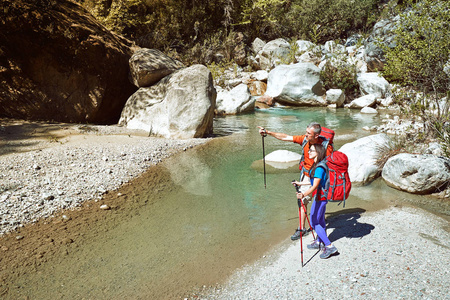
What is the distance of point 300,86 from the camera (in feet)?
71.6

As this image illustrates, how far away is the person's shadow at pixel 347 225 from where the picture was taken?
572 centimetres

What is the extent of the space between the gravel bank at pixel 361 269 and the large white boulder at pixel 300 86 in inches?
658

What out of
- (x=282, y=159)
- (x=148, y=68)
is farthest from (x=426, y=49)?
(x=148, y=68)

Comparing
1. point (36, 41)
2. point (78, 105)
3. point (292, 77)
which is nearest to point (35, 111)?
point (78, 105)

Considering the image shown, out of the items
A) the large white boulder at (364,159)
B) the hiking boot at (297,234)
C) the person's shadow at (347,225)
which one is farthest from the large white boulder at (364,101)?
the hiking boot at (297,234)

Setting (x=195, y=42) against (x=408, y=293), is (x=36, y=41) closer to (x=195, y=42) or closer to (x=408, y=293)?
(x=408, y=293)

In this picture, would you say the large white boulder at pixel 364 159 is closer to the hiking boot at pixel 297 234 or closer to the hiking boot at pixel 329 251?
the hiking boot at pixel 297 234

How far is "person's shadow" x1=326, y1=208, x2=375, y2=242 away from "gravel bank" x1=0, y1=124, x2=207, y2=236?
5316mm

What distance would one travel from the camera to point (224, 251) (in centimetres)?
558

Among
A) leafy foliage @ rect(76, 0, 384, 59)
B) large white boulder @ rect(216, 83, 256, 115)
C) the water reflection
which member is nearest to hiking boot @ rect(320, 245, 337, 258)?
the water reflection

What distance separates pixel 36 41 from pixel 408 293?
47.4ft

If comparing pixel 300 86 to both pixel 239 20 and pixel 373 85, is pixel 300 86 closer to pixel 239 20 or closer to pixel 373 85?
pixel 373 85

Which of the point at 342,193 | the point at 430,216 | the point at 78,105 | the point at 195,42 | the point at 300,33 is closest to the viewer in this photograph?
the point at 342,193

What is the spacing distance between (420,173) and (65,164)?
9058 mm
